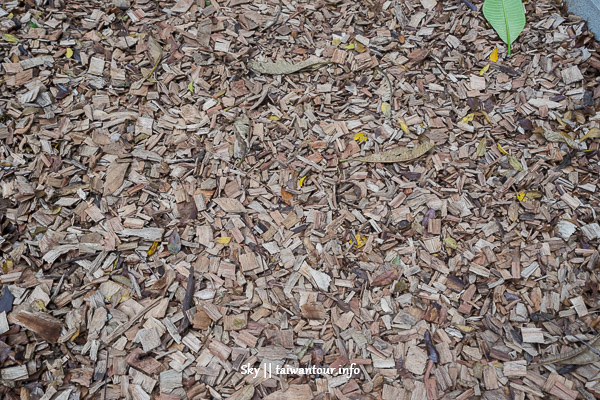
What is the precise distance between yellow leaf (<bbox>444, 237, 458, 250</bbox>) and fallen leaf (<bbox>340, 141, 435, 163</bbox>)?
447 mm

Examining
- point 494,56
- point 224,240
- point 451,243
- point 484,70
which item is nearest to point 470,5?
point 494,56

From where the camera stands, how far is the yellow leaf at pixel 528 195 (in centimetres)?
210

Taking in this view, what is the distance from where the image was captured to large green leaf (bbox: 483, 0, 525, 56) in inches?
102

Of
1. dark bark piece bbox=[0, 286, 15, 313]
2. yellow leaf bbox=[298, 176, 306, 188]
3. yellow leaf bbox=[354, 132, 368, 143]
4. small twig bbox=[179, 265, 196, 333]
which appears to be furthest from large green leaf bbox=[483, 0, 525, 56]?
dark bark piece bbox=[0, 286, 15, 313]

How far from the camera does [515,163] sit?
2.20 metres

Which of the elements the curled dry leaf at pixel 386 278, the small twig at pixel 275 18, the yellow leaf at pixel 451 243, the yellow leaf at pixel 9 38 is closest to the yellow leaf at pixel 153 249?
the curled dry leaf at pixel 386 278

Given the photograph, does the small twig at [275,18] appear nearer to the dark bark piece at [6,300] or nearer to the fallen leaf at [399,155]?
the fallen leaf at [399,155]

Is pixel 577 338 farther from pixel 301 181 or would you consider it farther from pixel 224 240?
pixel 224 240

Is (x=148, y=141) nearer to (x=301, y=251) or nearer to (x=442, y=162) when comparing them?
(x=301, y=251)

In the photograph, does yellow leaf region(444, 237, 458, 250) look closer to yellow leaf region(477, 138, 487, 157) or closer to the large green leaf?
yellow leaf region(477, 138, 487, 157)

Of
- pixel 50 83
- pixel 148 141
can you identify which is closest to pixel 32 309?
pixel 148 141

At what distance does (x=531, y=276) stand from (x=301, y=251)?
3.34 ft

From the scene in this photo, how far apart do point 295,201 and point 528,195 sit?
113cm

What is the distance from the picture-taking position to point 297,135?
227 centimetres
